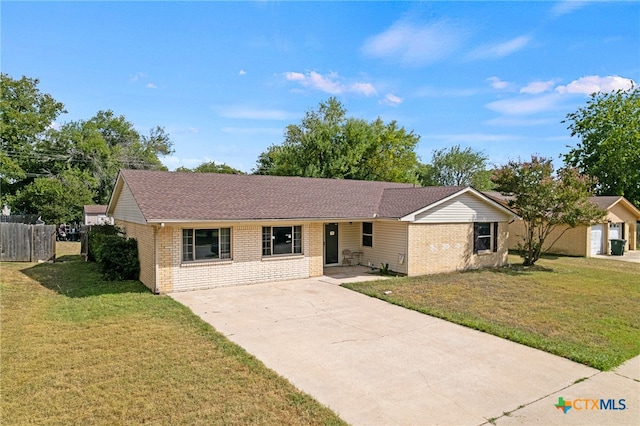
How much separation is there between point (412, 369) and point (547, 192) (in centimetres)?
1336

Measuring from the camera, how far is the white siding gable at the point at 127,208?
1225 centimetres

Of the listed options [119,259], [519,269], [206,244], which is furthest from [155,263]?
[519,269]

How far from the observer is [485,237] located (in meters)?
16.9

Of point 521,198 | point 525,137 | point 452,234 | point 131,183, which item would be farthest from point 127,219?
point 525,137

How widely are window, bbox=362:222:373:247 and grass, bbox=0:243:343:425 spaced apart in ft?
30.0

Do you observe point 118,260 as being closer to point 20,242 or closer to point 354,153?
point 20,242

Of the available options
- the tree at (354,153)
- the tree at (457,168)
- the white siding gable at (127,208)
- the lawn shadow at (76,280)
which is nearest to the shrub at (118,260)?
the lawn shadow at (76,280)

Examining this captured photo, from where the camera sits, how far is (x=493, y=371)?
6004 mm

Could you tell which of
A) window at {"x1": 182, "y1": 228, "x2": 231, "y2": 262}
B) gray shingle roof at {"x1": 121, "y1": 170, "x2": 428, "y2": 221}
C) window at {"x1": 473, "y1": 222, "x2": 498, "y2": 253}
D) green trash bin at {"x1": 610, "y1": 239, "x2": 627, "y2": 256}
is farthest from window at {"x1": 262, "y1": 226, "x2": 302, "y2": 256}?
green trash bin at {"x1": 610, "y1": 239, "x2": 627, "y2": 256}

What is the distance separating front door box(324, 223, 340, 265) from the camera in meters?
16.3

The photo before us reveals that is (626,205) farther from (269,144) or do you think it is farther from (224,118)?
(269,144)

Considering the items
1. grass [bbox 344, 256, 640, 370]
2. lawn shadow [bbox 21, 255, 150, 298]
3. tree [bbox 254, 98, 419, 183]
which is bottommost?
grass [bbox 344, 256, 640, 370]

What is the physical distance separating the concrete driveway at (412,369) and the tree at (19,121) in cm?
3661

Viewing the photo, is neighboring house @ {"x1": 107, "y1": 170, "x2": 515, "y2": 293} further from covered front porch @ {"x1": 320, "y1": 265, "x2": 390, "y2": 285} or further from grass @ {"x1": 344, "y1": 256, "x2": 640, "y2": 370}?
grass @ {"x1": 344, "y1": 256, "x2": 640, "y2": 370}
